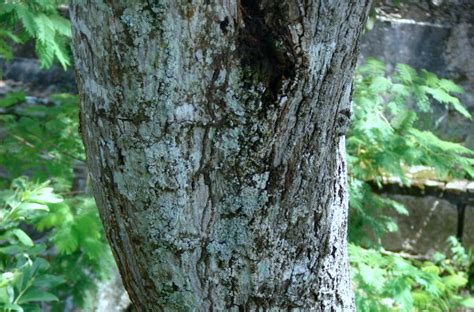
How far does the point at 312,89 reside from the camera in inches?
52.0

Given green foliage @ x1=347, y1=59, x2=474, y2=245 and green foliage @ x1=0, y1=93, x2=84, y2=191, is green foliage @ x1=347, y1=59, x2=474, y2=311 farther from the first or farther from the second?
green foliage @ x1=0, y1=93, x2=84, y2=191

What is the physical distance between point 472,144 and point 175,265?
13.2 feet

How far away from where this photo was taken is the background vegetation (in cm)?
288

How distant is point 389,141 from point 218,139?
92.4 inches

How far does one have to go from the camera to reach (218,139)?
1.31 meters

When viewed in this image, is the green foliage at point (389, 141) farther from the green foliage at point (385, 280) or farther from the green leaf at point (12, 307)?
the green leaf at point (12, 307)

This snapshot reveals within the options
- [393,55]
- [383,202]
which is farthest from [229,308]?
[393,55]

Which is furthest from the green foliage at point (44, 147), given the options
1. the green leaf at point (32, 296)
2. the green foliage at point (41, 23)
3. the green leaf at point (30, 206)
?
the green leaf at point (32, 296)

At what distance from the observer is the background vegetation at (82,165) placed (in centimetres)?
288

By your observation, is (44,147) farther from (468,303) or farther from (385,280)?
(468,303)

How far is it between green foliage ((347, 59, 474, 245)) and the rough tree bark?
6.53ft

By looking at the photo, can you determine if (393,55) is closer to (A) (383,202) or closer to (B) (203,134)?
(A) (383,202)

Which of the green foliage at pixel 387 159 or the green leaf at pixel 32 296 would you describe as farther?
the green foliage at pixel 387 159

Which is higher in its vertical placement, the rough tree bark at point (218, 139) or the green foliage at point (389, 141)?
the rough tree bark at point (218, 139)
